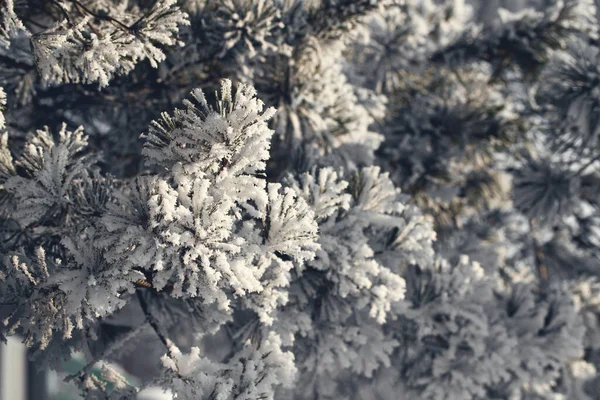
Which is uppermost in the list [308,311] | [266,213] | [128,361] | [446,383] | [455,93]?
[266,213]

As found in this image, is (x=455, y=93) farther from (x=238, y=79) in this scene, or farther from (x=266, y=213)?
(x=266, y=213)

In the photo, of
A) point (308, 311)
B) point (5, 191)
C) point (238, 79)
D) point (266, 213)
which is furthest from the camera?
point (238, 79)

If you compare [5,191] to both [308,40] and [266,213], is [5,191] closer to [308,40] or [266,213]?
[266,213]

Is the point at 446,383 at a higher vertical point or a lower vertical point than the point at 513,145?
lower

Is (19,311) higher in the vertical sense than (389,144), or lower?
higher

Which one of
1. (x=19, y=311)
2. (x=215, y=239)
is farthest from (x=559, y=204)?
(x=19, y=311)

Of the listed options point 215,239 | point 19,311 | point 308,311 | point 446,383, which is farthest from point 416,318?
point 19,311

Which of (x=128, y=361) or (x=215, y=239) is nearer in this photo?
(x=215, y=239)

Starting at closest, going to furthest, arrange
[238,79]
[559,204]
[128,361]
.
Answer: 1. [238,79]
2. [559,204]
3. [128,361]

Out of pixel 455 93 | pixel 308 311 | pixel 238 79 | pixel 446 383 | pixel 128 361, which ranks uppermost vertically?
pixel 238 79
